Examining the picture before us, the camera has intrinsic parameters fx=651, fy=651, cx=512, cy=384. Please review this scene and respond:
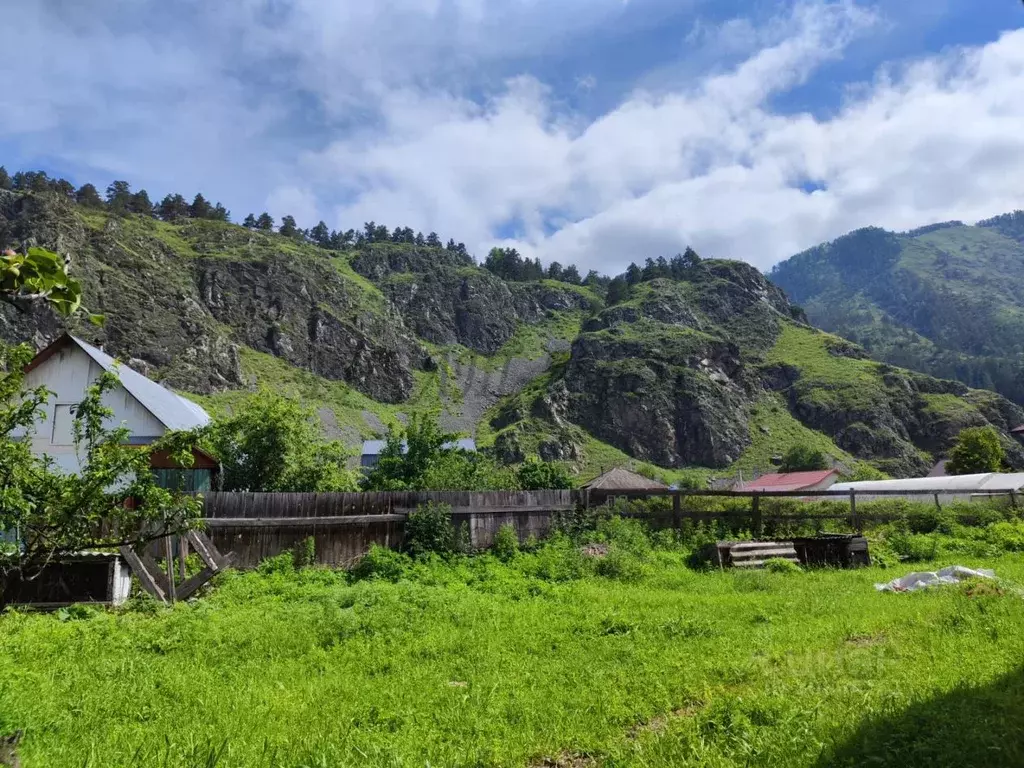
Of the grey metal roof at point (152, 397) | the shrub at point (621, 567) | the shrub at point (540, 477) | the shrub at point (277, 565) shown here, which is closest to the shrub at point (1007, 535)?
the shrub at point (621, 567)

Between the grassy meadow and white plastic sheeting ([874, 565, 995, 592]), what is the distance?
0.52 meters

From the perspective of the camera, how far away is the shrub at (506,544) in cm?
1780

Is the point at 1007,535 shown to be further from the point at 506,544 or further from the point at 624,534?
the point at 506,544

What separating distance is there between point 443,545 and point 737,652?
35.2ft

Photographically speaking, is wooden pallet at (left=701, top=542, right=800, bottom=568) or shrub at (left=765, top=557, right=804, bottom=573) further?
wooden pallet at (left=701, top=542, right=800, bottom=568)

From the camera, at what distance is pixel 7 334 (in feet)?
279

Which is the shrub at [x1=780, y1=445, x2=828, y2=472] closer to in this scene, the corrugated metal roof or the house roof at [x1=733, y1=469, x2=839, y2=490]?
the house roof at [x1=733, y1=469, x2=839, y2=490]

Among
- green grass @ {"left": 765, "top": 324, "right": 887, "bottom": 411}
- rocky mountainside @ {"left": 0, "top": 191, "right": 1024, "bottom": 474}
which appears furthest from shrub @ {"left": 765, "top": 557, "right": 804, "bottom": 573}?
green grass @ {"left": 765, "top": 324, "right": 887, "bottom": 411}

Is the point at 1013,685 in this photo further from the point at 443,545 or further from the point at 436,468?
the point at 436,468

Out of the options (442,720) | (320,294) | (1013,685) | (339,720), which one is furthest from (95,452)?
(320,294)

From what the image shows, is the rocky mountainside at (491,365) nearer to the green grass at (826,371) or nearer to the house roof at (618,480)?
the green grass at (826,371)

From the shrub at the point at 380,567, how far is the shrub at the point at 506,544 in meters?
2.70

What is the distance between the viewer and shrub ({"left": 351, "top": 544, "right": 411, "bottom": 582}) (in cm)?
1562

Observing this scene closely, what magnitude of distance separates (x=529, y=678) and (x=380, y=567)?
9263mm
